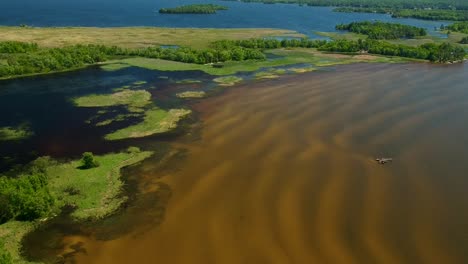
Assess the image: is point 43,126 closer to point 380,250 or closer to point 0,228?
point 0,228

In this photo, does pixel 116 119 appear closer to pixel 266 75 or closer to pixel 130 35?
pixel 266 75

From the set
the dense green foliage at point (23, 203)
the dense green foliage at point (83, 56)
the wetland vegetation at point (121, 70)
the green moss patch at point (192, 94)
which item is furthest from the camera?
the dense green foliage at point (83, 56)

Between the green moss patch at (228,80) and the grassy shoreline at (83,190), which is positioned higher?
the green moss patch at (228,80)

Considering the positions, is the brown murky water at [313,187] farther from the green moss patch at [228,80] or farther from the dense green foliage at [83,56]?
the dense green foliage at [83,56]

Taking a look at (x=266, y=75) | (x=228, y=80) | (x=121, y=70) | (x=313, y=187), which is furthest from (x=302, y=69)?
(x=313, y=187)

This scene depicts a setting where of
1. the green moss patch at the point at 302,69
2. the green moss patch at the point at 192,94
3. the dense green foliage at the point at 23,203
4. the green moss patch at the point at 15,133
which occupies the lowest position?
the dense green foliage at the point at 23,203

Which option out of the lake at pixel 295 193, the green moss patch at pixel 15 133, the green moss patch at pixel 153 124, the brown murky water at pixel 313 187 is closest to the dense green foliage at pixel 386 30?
the brown murky water at pixel 313 187
